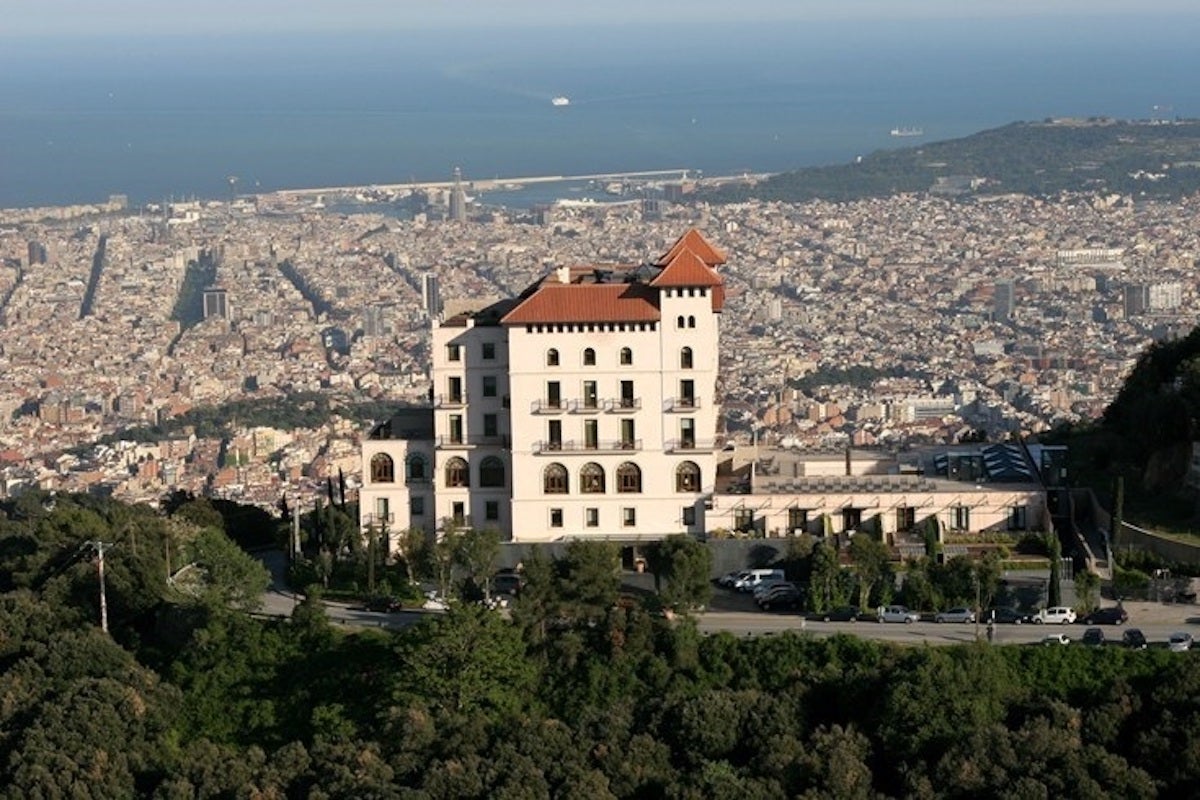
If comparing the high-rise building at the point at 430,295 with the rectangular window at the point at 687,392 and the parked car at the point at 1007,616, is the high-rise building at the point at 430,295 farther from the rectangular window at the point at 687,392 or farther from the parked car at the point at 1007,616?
the parked car at the point at 1007,616

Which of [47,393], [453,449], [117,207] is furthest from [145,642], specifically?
[117,207]

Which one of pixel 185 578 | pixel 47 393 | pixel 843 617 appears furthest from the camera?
pixel 47 393

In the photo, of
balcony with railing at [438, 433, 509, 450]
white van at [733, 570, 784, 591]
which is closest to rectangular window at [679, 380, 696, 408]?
balcony with railing at [438, 433, 509, 450]

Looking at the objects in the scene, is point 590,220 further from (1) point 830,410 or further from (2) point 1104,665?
(2) point 1104,665

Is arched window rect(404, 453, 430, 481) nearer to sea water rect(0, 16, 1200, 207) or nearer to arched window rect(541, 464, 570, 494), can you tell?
arched window rect(541, 464, 570, 494)

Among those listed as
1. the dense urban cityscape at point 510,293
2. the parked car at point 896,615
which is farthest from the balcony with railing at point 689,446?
the dense urban cityscape at point 510,293
